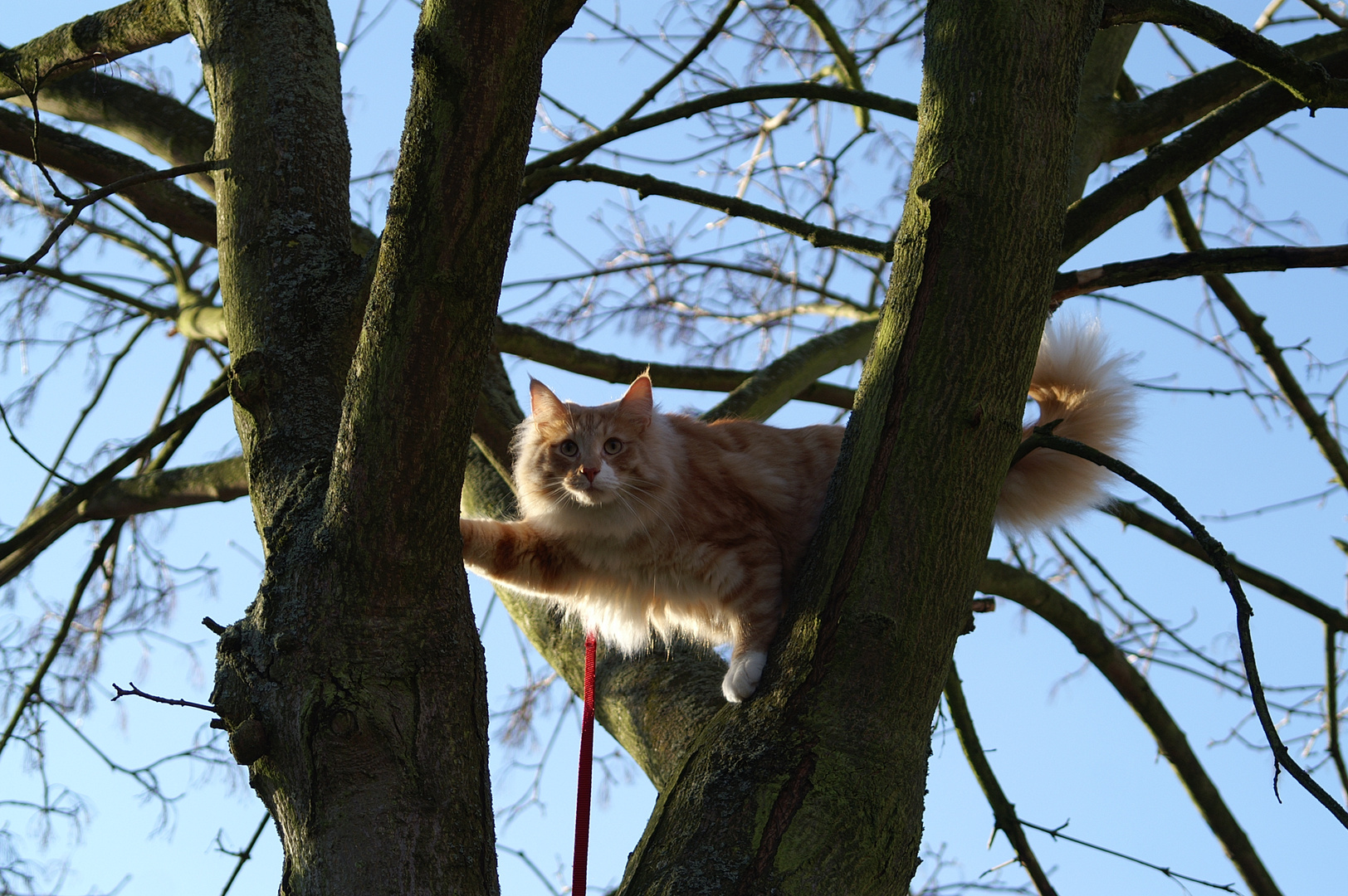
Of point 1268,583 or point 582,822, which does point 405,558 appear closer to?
point 582,822

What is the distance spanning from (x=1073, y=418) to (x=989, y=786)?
1162 millimetres

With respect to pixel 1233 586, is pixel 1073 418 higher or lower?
higher

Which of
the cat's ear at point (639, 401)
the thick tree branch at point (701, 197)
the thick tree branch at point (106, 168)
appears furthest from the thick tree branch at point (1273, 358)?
the thick tree branch at point (106, 168)

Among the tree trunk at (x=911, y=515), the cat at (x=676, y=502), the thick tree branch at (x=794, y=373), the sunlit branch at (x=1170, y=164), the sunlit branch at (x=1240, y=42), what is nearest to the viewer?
the tree trunk at (x=911, y=515)

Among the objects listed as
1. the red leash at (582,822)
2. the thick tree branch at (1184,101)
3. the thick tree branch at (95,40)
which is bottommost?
the red leash at (582,822)

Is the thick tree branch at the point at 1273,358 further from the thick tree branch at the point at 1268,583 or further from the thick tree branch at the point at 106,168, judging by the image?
the thick tree branch at the point at 106,168

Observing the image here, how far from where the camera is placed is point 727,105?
10.2 ft

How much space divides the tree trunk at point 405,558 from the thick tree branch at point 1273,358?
2.87m

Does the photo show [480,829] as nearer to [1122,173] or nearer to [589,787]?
[589,787]

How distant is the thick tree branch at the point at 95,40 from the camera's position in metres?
2.72

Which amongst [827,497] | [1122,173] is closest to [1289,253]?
[1122,173]

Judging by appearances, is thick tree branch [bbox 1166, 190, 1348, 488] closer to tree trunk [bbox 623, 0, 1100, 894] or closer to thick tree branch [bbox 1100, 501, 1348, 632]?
thick tree branch [bbox 1100, 501, 1348, 632]

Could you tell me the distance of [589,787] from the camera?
2.06 metres

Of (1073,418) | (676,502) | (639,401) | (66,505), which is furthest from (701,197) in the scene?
(66,505)
